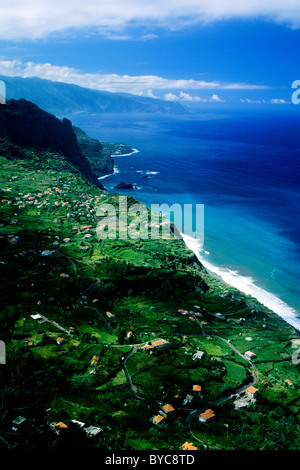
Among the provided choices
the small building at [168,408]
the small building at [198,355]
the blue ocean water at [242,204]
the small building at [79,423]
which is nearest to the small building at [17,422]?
the small building at [79,423]

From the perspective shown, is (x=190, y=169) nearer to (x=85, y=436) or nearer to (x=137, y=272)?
(x=137, y=272)

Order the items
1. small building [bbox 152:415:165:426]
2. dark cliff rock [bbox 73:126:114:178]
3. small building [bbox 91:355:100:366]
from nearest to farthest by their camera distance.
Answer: small building [bbox 152:415:165:426] → small building [bbox 91:355:100:366] → dark cliff rock [bbox 73:126:114:178]

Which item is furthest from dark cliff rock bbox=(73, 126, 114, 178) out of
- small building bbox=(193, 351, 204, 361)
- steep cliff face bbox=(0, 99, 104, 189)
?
small building bbox=(193, 351, 204, 361)

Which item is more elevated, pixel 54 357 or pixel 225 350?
pixel 54 357

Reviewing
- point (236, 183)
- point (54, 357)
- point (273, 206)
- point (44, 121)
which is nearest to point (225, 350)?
point (54, 357)

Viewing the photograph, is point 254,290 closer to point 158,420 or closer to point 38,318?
point 38,318

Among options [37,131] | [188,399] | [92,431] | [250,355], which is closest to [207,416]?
[188,399]

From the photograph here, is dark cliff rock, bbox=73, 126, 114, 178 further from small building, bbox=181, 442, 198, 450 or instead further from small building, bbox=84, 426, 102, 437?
small building, bbox=181, 442, 198, 450
